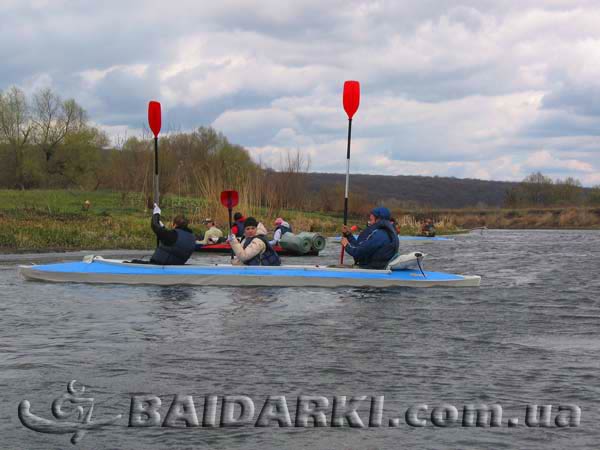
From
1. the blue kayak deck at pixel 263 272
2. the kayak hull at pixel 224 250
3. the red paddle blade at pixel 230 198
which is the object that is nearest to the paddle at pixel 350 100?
the red paddle blade at pixel 230 198

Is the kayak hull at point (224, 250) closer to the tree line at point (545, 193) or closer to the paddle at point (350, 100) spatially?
the paddle at point (350, 100)

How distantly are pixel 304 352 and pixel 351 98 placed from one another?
8.78 meters

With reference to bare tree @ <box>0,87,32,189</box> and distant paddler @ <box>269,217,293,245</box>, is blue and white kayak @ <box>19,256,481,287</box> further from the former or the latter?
bare tree @ <box>0,87,32,189</box>

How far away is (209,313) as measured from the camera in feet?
34.5

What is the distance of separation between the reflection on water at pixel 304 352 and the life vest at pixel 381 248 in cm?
55

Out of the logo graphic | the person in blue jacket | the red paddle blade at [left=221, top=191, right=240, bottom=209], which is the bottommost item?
the logo graphic

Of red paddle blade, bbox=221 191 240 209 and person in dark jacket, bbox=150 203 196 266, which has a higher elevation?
red paddle blade, bbox=221 191 240 209

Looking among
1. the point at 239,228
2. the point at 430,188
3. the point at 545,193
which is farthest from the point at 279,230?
the point at 430,188

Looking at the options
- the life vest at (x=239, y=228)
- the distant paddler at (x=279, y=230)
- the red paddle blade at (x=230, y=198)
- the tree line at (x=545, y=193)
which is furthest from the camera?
the tree line at (x=545, y=193)

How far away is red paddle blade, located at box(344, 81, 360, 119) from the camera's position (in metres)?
15.8

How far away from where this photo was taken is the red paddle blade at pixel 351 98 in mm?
15758

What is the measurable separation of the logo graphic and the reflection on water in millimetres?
90

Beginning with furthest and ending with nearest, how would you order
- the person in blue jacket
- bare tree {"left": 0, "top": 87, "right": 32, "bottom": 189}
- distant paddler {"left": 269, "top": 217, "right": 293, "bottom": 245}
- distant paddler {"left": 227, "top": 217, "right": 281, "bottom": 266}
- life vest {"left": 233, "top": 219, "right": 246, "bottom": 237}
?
1. bare tree {"left": 0, "top": 87, "right": 32, "bottom": 189}
2. distant paddler {"left": 269, "top": 217, "right": 293, "bottom": 245}
3. life vest {"left": 233, "top": 219, "right": 246, "bottom": 237}
4. the person in blue jacket
5. distant paddler {"left": 227, "top": 217, "right": 281, "bottom": 266}

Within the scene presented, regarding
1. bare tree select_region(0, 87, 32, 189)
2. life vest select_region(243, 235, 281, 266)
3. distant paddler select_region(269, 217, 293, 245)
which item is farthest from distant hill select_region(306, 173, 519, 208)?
life vest select_region(243, 235, 281, 266)
